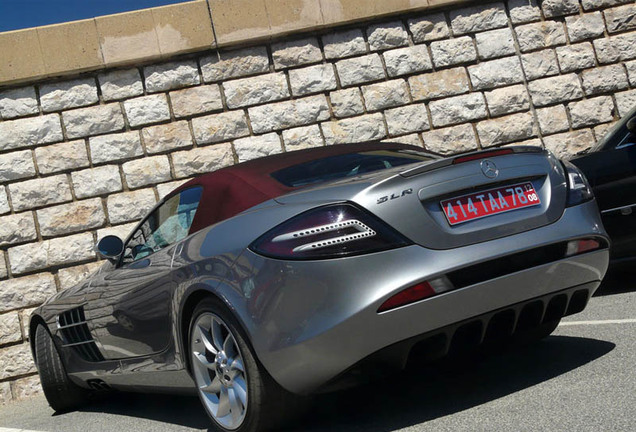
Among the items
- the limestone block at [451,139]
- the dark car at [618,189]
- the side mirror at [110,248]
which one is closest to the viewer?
the side mirror at [110,248]

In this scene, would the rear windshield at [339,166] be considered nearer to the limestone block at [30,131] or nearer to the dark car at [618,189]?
the dark car at [618,189]

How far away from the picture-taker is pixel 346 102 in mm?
9930

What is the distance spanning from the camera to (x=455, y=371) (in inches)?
189

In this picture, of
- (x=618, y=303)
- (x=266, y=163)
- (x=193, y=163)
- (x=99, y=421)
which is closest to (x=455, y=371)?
(x=266, y=163)

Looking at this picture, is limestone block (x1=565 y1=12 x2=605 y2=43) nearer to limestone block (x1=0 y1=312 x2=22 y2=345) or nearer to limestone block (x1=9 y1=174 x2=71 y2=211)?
limestone block (x1=9 y1=174 x2=71 y2=211)

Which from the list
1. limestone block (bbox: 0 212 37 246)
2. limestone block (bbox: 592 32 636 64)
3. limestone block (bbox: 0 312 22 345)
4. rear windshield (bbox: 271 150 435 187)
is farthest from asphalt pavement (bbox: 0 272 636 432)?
limestone block (bbox: 592 32 636 64)

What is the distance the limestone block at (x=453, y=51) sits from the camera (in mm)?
10148

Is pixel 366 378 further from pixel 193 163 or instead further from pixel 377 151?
pixel 193 163

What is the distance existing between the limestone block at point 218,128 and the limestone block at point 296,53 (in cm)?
75

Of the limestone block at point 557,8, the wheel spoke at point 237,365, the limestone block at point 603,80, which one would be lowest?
the wheel spoke at point 237,365

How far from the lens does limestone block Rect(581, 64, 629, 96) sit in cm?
1037

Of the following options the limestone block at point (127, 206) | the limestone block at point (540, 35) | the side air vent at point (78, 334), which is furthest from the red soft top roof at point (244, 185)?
the limestone block at point (540, 35)

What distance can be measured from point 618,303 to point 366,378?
2981 mm

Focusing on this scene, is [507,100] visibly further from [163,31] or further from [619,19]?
[163,31]
